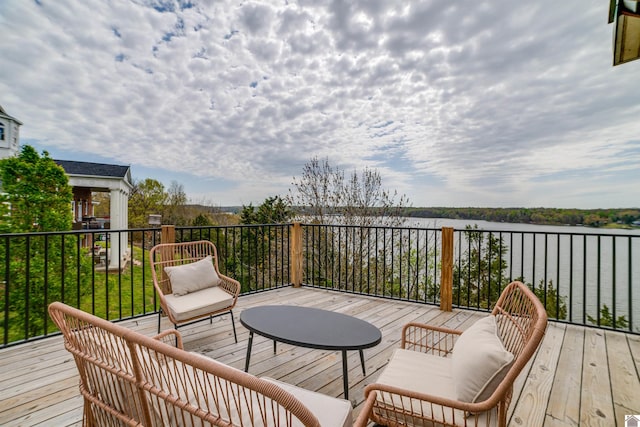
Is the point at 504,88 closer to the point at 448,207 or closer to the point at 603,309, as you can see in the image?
the point at 448,207

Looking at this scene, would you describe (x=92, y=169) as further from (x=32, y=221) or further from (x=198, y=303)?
(x=198, y=303)

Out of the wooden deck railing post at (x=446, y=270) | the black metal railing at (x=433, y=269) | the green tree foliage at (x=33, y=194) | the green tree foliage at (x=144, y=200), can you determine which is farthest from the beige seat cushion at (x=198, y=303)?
the green tree foliage at (x=144, y=200)

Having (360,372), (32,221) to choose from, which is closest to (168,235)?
(360,372)

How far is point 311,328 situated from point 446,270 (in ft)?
8.23

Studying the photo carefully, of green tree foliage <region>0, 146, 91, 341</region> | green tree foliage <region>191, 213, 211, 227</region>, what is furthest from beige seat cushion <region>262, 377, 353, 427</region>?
green tree foliage <region>191, 213, 211, 227</region>

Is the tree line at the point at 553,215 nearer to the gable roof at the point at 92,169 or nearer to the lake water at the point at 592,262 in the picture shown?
the lake water at the point at 592,262

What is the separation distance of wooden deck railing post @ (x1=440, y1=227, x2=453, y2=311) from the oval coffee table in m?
2.05

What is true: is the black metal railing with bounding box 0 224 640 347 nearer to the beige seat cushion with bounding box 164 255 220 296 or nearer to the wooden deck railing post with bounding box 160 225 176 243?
the wooden deck railing post with bounding box 160 225 176 243

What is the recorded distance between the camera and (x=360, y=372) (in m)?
2.33

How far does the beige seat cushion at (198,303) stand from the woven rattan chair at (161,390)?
4.58 ft

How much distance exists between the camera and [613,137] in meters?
4.77

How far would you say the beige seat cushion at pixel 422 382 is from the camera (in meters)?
1.19

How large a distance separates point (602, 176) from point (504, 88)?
7.18 ft

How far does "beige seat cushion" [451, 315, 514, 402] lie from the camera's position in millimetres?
1094
